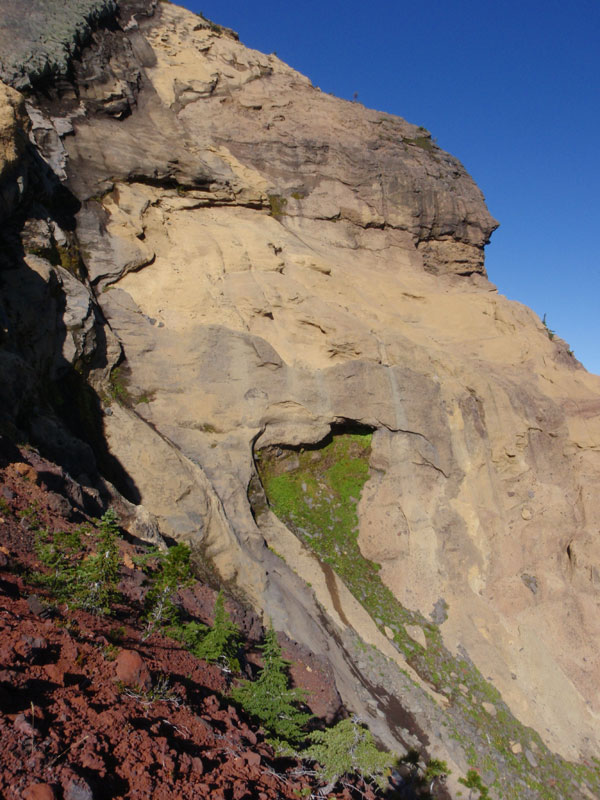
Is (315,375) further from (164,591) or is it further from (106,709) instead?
(106,709)

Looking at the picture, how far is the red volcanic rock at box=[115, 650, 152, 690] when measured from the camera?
3.91 meters

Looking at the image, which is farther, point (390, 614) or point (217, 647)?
point (390, 614)

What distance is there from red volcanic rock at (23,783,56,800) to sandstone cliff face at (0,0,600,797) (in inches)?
223

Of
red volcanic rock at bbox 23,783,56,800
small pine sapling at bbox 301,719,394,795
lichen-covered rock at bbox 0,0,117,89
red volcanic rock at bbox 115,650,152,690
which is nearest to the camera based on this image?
red volcanic rock at bbox 23,783,56,800

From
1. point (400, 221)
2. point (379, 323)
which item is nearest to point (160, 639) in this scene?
point (379, 323)

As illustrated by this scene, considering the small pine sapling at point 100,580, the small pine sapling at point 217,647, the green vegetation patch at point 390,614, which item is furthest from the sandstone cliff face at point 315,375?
the small pine sapling at point 217,647

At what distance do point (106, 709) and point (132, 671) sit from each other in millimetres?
552

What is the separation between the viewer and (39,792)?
2.41 meters

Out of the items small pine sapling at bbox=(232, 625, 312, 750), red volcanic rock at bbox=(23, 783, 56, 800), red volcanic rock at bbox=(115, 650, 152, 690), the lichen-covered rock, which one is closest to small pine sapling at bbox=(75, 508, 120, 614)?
red volcanic rock at bbox=(115, 650, 152, 690)

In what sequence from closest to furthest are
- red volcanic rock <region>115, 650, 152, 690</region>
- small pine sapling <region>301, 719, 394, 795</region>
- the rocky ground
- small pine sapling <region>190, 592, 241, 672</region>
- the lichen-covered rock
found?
the rocky ground → red volcanic rock <region>115, 650, 152, 690</region> → small pine sapling <region>301, 719, 394, 795</region> → small pine sapling <region>190, 592, 241, 672</region> → the lichen-covered rock

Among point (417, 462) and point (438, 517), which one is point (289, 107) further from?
point (438, 517)

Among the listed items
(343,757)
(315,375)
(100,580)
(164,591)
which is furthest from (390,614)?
(100,580)

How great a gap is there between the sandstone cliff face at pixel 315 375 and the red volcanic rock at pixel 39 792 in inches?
223

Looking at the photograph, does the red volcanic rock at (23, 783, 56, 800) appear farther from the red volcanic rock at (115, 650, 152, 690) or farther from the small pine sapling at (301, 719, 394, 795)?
the small pine sapling at (301, 719, 394, 795)
